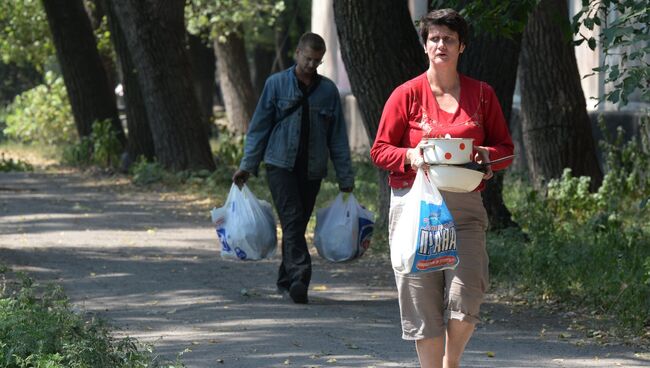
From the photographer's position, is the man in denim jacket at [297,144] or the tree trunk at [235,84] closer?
the man in denim jacket at [297,144]

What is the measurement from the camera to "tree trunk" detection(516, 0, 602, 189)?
48.3 feet

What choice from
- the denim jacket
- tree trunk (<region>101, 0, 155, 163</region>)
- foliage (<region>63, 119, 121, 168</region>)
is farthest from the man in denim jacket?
foliage (<region>63, 119, 121, 168</region>)

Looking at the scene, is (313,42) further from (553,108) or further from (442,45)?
(553,108)

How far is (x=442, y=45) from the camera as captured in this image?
5.70 metres

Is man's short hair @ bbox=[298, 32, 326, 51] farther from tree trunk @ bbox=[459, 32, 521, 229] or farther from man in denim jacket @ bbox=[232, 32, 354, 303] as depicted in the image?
tree trunk @ bbox=[459, 32, 521, 229]

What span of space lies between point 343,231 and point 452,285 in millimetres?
3562

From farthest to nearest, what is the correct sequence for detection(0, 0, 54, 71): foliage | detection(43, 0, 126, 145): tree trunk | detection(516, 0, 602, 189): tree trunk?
1. detection(0, 0, 54, 71): foliage
2. detection(43, 0, 126, 145): tree trunk
3. detection(516, 0, 602, 189): tree trunk

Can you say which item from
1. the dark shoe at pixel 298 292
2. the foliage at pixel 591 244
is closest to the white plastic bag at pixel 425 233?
the foliage at pixel 591 244

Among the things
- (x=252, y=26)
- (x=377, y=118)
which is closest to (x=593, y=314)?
(x=377, y=118)

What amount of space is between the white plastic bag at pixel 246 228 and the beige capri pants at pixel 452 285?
352 cm

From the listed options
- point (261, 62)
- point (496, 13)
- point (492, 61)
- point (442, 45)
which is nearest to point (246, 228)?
point (496, 13)

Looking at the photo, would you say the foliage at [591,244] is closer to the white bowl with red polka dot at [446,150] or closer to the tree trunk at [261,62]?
the white bowl with red polka dot at [446,150]

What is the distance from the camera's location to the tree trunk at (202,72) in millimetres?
32688

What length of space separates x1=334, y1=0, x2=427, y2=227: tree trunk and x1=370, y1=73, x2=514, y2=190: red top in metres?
5.01
